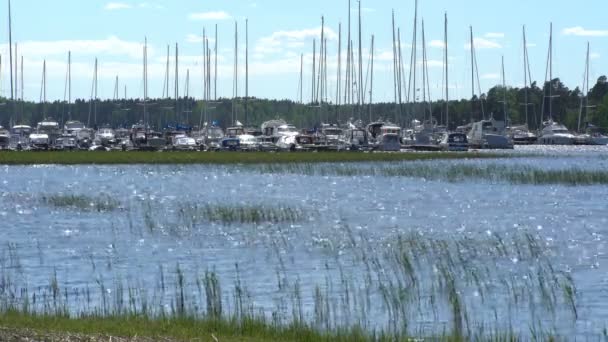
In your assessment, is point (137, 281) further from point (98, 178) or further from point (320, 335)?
point (98, 178)

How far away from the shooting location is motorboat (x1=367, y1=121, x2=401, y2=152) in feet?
382

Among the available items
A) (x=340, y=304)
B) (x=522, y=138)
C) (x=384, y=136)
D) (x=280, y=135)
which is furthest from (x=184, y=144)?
(x=340, y=304)

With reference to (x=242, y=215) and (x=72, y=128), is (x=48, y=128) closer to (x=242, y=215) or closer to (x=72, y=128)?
(x=72, y=128)

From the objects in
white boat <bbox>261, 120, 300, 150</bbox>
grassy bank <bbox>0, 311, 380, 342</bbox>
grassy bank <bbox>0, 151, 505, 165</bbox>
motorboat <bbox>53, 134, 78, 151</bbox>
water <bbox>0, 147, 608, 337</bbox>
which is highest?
white boat <bbox>261, 120, 300, 150</bbox>

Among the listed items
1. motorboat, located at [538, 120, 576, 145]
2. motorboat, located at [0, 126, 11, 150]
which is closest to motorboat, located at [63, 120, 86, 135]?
motorboat, located at [0, 126, 11, 150]

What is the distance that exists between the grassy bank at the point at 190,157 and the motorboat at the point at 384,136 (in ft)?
26.9

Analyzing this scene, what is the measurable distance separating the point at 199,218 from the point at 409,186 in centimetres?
2732

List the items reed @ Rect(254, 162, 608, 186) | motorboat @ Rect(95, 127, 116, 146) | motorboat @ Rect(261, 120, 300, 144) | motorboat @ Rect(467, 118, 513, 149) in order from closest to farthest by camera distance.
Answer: reed @ Rect(254, 162, 608, 186) → motorboat @ Rect(261, 120, 300, 144) → motorboat @ Rect(95, 127, 116, 146) → motorboat @ Rect(467, 118, 513, 149)

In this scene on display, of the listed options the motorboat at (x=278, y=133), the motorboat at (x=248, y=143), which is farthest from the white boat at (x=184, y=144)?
the motorboat at (x=278, y=133)

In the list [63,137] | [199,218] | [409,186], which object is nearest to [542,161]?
[409,186]

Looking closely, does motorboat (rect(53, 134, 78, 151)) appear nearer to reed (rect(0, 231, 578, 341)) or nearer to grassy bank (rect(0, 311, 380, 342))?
reed (rect(0, 231, 578, 341))

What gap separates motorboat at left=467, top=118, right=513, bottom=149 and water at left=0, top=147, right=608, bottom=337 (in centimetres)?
5775

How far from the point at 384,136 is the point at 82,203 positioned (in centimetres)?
6272

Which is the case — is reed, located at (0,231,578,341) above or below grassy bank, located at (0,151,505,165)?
below
